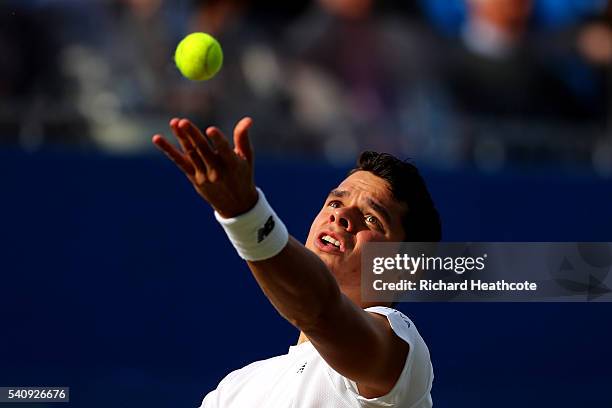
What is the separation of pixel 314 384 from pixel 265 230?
91 centimetres

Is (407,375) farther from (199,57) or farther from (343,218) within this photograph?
(199,57)

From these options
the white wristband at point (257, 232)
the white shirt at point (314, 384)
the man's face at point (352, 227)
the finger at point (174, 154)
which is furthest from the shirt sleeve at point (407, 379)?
the finger at point (174, 154)

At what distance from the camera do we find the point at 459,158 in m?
6.98

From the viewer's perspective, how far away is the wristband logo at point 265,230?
105 inches

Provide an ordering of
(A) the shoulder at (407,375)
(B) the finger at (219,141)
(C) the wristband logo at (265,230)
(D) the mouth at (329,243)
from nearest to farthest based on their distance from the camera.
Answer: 1. (B) the finger at (219,141)
2. (C) the wristband logo at (265,230)
3. (A) the shoulder at (407,375)
4. (D) the mouth at (329,243)

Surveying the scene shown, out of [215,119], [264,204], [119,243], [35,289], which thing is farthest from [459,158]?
[264,204]

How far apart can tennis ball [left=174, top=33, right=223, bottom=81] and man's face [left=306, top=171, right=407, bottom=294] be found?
62 cm

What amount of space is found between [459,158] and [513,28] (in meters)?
1.28

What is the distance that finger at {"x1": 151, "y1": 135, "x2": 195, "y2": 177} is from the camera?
2.50m

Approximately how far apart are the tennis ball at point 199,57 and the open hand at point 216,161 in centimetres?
98

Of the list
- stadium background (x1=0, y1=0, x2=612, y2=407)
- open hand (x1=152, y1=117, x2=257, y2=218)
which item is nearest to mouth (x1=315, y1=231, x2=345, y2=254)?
open hand (x1=152, y1=117, x2=257, y2=218)

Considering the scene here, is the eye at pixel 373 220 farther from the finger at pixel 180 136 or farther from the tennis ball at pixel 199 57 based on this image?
the finger at pixel 180 136

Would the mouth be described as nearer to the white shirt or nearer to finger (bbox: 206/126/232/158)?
the white shirt

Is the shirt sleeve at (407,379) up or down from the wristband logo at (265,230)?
down
